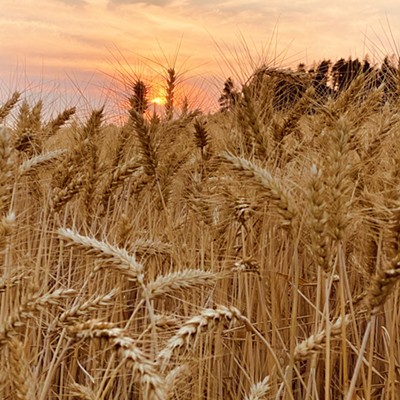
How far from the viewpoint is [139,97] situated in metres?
2.78

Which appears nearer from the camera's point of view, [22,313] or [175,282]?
[22,313]

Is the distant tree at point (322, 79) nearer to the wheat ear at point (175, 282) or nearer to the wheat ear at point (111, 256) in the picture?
the wheat ear at point (175, 282)

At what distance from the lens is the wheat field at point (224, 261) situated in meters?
1.26

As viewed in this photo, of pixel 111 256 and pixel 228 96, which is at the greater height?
pixel 228 96

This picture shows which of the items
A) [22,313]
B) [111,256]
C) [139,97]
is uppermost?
[139,97]

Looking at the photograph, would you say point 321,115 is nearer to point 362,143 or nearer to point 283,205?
point 362,143

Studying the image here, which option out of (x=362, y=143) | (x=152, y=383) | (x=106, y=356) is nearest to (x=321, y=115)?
(x=362, y=143)

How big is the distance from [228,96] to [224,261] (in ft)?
2.63

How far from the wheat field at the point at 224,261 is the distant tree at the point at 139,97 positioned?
112mm

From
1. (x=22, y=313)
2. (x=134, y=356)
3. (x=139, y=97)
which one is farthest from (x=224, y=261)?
(x=139, y=97)

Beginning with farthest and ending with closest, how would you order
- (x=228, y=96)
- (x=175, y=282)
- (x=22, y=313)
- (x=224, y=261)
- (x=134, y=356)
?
(x=228, y=96)
(x=224, y=261)
(x=175, y=282)
(x=22, y=313)
(x=134, y=356)

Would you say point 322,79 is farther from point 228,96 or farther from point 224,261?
point 224,261

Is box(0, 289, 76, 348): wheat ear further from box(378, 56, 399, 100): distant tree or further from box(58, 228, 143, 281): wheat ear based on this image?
box(378, 56, 399, 100): distant tree

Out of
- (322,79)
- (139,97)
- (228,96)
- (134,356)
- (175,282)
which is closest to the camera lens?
(134,356)
